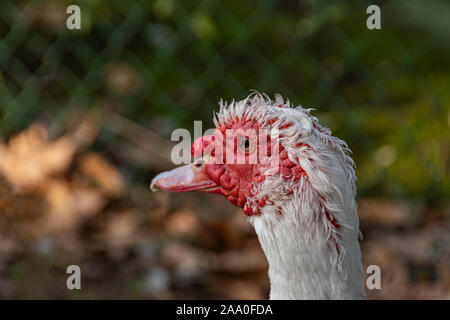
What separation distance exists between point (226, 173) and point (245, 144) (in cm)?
9

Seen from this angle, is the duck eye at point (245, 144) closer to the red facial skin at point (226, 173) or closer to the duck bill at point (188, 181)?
the red facial skin at point (226, 173)

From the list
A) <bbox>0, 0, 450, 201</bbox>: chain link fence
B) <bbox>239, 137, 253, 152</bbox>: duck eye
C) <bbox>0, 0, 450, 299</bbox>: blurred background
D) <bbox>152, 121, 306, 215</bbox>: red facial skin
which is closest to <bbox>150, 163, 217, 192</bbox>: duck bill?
<bbox>152, 121, 306, 215</bbox>: red facial skin

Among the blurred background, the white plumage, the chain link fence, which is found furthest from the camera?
the chain link fence

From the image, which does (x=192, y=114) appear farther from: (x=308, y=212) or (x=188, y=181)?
(x=308, y=212)

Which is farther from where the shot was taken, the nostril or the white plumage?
the nostril

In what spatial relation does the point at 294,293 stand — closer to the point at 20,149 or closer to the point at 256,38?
the point at 20,149

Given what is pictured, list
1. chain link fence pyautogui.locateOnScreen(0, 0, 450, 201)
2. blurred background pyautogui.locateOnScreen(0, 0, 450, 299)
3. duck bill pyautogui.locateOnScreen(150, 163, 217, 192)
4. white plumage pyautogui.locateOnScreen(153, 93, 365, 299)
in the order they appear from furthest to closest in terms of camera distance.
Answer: chain link fence pyautogui.locateOnScreen(0, 0, 450, 201) < blurred background pyautogui.locateOnScreen(0, 0, 450, 299) < duck bill pyautogui.locateOnScreen(150, 163, 217, 192) < white plumage pyautogui.locateOnScreen(153, 93, 365, 299)

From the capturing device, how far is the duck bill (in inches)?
54.7

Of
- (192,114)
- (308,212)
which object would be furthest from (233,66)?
(308,212)

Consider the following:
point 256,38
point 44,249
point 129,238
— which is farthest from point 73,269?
point 256,38

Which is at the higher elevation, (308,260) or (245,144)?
(245,144)

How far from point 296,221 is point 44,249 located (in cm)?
125

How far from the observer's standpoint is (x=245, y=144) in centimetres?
132

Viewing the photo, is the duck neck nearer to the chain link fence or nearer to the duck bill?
the duck bill
